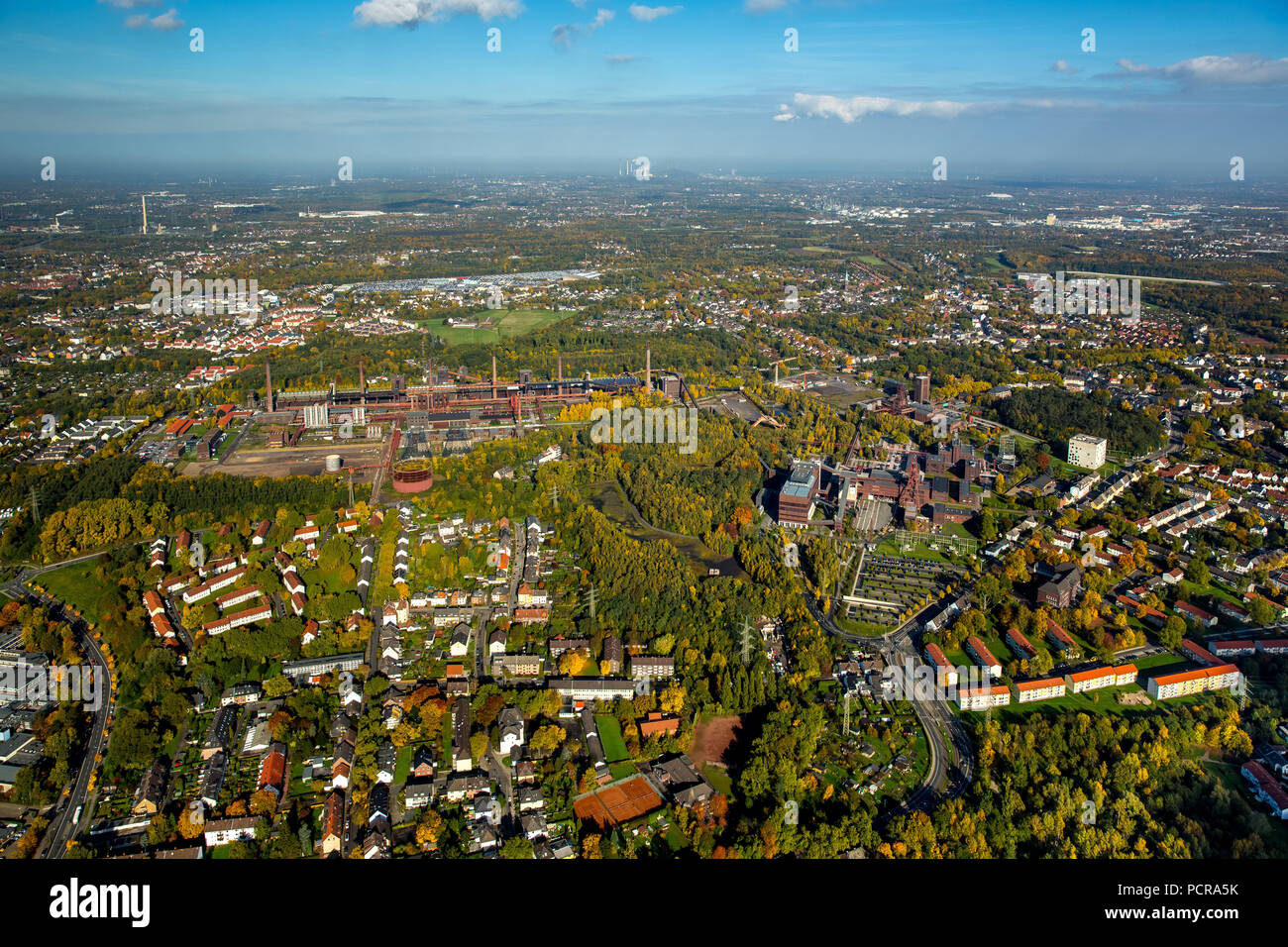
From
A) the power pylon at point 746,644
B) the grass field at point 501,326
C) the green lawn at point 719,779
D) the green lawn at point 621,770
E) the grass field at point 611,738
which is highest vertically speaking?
the grass field at point 501,326

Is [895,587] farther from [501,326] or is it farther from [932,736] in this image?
[501,326]

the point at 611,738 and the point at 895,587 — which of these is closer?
the point at 611,738

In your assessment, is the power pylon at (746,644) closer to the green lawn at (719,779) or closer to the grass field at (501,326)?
the green lawn at (719,779)

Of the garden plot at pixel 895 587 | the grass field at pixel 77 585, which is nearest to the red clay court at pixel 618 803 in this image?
the garden plot at pixel 895 587

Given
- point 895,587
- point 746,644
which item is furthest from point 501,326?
point 746,644

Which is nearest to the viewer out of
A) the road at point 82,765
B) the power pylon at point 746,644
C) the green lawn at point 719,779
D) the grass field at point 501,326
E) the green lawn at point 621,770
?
the road at point 82,765

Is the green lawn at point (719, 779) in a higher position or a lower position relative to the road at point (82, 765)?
lower

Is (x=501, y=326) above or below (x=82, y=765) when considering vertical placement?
above

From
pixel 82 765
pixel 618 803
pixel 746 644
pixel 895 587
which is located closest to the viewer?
pixel 618 803
